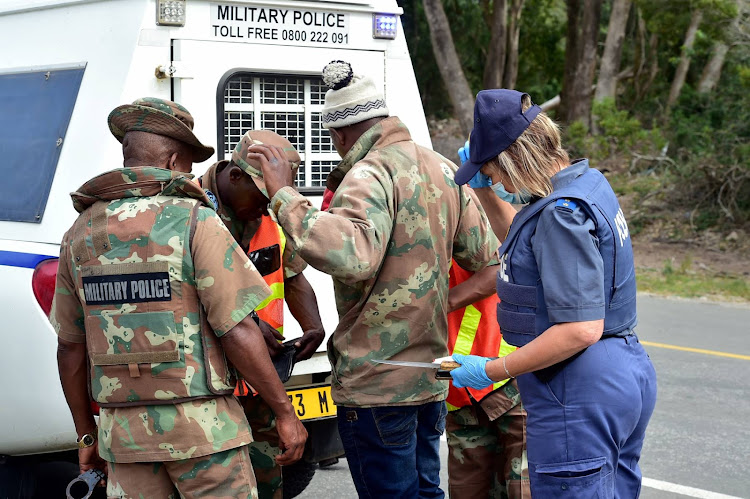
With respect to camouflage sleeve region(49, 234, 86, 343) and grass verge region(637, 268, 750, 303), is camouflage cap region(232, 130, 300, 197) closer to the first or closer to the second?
camouflage sleeve region(49, 234, 86, 343)

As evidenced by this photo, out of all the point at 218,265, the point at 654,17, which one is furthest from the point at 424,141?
the point at 654,17

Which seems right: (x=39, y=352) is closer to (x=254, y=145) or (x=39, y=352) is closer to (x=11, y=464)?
(x=11, y=464)

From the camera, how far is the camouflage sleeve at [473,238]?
10.8 feet

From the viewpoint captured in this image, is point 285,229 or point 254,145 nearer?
point 285,229

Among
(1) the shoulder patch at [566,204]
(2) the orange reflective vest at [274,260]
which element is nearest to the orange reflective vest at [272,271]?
(2) the orange reflective vest at [274,260]

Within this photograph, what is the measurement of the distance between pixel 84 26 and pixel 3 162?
29.3 inches

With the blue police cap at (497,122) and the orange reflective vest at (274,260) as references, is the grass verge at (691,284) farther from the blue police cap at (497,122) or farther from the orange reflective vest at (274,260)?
the blue police cap at (497,122)

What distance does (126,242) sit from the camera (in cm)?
264

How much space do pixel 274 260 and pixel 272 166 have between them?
638 millimetres

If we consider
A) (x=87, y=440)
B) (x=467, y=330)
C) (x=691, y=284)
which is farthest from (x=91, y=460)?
(x=691, y=284)

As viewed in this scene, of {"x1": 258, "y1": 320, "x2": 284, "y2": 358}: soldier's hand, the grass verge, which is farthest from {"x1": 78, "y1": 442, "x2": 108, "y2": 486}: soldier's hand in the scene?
the grass verge

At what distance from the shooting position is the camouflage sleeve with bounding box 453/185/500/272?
10.8 ft

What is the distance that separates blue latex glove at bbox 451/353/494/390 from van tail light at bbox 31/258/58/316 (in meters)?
1.63

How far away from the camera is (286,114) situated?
4.01 metres
